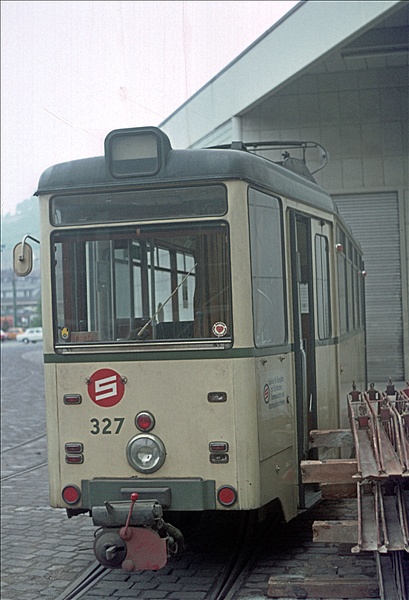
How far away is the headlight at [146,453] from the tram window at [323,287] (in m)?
2.32

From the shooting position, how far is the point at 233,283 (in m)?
6.53

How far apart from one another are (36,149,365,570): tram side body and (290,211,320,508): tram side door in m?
0.68

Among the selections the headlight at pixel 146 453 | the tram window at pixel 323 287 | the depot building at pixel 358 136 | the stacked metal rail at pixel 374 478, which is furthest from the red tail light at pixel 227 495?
the depot building at pixel 358 136

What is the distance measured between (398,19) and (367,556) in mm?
8241

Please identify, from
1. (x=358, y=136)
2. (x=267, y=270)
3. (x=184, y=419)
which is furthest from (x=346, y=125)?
(x=184, y=419)

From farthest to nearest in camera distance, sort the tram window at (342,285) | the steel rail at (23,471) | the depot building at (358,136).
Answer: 1. the depot building at (358,136)
2. the steel rail at (23,471)
3. the tram window at (342,285)

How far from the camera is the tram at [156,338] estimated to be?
6449 millimetres

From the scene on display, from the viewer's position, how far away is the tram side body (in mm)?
6445

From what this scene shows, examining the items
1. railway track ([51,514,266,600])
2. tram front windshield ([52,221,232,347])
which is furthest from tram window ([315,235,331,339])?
tram front windshield ([52,221,232,347])

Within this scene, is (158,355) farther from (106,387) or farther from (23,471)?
(23,471)

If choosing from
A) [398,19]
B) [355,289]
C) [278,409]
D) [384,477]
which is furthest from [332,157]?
[384,477]

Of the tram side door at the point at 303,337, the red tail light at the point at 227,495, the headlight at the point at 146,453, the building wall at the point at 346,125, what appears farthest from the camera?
the building wall at the point at 346,125

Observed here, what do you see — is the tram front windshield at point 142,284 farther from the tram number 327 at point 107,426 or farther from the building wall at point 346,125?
the building wall at point 346,125

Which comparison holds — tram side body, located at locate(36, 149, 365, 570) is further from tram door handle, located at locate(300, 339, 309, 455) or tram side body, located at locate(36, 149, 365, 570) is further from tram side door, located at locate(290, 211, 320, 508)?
tram door handle, located at locate(300, 339, 309, 455)
